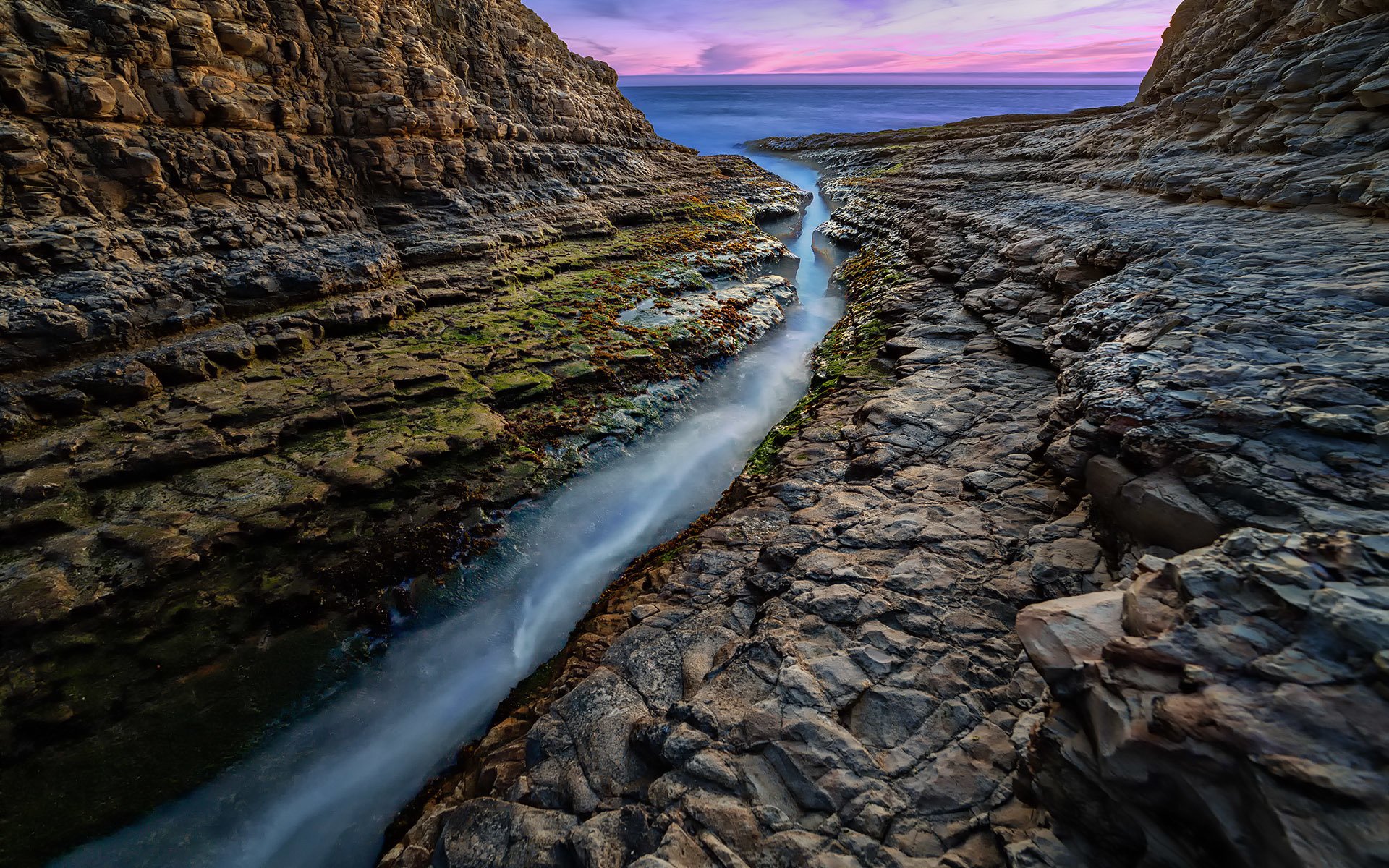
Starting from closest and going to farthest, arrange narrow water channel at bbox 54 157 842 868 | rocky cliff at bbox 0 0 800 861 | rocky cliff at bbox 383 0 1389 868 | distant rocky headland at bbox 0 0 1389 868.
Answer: rocky cliff at bbox 383 0 1389 868 < distant rocky headland at bbox 0 0 1389 868 < narrow water channel at bbox 54 157 842 868 < rocky cliff at bbox 0 0 800 861

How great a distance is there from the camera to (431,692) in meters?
9.34

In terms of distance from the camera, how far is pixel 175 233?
15.5 m

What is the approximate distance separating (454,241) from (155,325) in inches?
438

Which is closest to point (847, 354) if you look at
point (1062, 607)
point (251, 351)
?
point (1062, 607)

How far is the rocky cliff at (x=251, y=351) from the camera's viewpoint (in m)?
8.59

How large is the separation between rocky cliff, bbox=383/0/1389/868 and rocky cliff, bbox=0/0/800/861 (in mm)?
4807

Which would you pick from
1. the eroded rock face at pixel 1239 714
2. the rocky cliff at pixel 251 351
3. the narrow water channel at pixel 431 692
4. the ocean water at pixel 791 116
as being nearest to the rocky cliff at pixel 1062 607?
the eroded rock face at pixel 1239 714

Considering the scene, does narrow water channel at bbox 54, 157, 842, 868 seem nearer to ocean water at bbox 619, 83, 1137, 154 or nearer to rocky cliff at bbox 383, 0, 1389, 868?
rocky cliff at bbox 383, 0, 1389, 868

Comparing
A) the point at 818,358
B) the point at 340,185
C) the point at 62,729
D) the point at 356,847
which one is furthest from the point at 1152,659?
the point at 340,185

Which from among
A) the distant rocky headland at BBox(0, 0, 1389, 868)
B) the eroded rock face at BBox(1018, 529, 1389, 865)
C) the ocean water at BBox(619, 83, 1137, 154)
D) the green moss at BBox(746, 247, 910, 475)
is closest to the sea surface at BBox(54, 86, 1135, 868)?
the distant rocky headland at BBox(0, 0, 1389, 868)

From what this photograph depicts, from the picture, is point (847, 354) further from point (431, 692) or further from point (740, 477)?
Answer: point (431, 692)

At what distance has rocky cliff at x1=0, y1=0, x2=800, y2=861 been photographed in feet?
28.2

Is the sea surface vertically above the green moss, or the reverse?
the green moss

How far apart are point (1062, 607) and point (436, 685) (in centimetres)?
977
